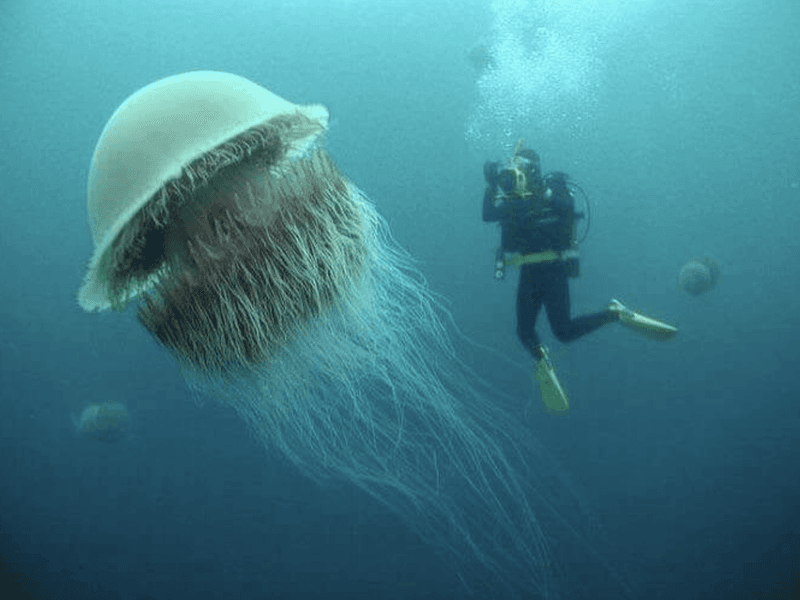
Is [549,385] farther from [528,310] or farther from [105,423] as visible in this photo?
[105,423]

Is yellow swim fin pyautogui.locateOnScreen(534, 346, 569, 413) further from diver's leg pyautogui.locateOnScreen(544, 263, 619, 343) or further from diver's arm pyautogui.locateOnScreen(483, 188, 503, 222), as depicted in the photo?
diver's arm pyautogui.locateOnScreen(483, 188, 503, 222)

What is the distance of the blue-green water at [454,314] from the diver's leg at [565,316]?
799cm

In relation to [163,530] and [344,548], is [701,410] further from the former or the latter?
[163,530]

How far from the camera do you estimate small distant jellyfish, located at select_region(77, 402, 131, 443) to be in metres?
11.0

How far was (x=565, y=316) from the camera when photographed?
6.07 metres

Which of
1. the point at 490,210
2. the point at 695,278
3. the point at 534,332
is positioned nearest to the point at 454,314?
the point at 695,278

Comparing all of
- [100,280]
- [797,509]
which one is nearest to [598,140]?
[797,509]

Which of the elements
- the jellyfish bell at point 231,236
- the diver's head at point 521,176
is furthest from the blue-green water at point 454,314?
the jellyfish bell at point 231,236

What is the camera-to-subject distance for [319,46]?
58.9 feet

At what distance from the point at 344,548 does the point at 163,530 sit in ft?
16.0

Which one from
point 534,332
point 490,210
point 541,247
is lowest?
point 534,332

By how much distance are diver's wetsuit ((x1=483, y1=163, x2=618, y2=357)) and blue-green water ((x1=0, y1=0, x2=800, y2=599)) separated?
25.9ft

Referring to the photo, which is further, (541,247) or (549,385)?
(549,385)

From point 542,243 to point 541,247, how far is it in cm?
5
